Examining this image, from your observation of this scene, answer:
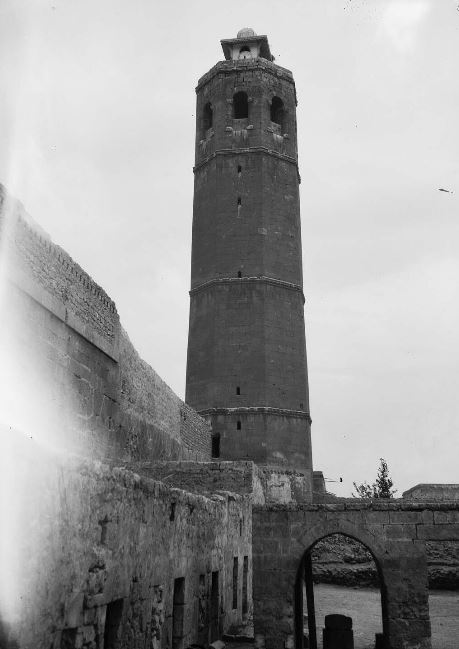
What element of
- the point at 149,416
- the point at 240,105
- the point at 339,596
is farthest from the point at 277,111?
the point at 339,596

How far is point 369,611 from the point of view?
→ 14992mm

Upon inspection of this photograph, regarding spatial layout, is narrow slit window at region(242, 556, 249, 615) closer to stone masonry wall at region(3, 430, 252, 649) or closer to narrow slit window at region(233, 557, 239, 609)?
narrow slit window at region(233, 557, 239, 609)

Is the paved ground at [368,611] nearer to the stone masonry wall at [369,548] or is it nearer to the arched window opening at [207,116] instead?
the stone masonry wall at [369,548]

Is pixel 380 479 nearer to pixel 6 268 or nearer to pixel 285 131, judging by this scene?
pixel 285 131

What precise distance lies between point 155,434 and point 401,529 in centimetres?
578

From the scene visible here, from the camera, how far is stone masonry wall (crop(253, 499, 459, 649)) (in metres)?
9.34

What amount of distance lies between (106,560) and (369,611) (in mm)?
12499

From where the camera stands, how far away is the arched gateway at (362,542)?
933cm

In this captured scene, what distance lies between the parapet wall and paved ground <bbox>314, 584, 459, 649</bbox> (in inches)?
213

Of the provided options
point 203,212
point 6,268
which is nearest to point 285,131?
point 203,212

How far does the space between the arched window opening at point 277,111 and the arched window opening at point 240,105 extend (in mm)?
1030

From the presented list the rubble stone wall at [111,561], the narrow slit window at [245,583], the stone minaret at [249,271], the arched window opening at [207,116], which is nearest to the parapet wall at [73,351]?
the rubble stone wall at [111,561]

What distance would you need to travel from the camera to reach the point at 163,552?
5.93 meters

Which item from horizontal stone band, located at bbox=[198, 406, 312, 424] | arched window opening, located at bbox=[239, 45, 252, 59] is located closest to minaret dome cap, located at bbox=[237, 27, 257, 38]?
arched window opening, located at bbox=[239, 45, 252, 59]
